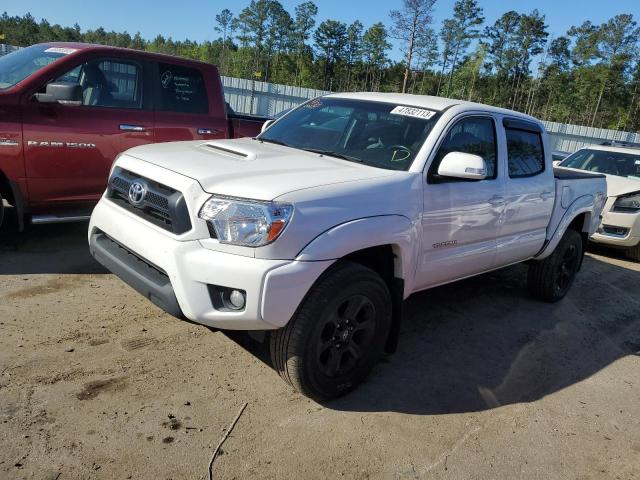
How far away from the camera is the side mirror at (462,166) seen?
339 centimetres

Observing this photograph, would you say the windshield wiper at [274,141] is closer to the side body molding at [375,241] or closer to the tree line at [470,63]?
the side body molding at [375,241]

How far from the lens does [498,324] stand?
4.81m

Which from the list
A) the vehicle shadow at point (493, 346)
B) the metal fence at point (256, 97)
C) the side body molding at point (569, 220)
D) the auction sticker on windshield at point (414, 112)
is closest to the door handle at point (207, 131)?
the auction sticker on windshield at point (414, 112)

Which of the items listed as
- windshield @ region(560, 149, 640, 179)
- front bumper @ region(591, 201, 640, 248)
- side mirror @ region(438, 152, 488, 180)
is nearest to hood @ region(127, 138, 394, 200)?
side mirror @ region(438, 152, 488, 180)

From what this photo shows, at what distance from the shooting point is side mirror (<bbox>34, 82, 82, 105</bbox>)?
454cm

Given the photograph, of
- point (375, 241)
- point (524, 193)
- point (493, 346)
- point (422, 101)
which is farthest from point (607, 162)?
point (375, 241)

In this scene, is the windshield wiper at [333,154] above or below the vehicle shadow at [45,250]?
above

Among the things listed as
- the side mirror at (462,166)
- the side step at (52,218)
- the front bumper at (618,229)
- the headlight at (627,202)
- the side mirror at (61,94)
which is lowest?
the front bumper at (618,229)

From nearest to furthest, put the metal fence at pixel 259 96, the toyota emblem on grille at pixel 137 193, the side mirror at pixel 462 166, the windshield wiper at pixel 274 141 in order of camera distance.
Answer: the toyota emblem on grille at pixel 137 193 < the side mirror at pixel 462 166 < the windshield wiper at pixel 274 141 < the metal fence at pixel 259 96

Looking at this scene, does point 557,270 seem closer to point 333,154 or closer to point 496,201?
point 496,201

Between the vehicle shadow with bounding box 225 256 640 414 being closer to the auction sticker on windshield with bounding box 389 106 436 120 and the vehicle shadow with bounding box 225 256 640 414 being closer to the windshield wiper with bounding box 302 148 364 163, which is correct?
the windshield wiper with bounding box 302 148 364 163

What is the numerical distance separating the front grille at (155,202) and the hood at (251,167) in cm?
13

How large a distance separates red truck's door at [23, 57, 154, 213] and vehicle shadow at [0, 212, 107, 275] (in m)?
0.47

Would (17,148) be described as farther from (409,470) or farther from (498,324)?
(498,324)
